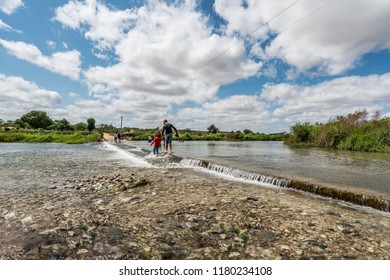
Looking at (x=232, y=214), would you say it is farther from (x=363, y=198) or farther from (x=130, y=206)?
(x=363, y=198)

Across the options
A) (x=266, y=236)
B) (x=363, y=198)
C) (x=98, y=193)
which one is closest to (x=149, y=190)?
(x=98, y=193)

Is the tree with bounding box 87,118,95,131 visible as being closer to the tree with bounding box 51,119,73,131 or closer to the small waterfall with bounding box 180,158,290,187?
the tree with bounding box 51,119,73,131

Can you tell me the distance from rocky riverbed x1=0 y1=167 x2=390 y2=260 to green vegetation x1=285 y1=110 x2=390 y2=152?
27.0 metres

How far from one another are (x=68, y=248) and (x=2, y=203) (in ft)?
14.8

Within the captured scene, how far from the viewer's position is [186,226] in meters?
5.22

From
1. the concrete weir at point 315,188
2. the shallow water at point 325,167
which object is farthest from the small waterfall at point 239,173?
the shallow water at point 325,167

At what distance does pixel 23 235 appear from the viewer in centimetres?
455

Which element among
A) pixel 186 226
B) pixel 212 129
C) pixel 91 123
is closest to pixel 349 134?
pixel 186 226

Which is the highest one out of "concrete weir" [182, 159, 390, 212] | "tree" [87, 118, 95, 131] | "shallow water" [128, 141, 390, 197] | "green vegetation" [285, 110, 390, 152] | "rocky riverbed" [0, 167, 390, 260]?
"tree" [87, 118, 95, 131]

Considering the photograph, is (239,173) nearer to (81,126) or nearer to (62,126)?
(62,126)

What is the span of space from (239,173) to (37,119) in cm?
14629

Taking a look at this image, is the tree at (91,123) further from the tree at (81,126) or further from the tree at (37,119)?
the tree at (37,119)


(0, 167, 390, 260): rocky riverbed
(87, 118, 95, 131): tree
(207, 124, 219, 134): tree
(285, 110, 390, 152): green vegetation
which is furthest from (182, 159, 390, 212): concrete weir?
(87, 118, 95, 131): tree

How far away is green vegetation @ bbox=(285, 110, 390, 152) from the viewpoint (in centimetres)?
2822
